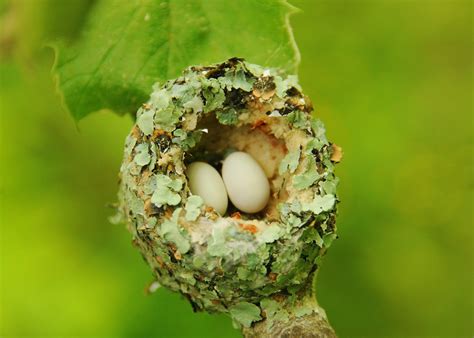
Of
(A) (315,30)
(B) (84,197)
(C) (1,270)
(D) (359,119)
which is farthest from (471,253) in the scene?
(C) (1,270)

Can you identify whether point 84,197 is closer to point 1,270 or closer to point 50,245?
point 50,245

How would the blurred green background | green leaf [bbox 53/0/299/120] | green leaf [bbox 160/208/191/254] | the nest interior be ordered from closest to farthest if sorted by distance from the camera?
1. green leaf [bbox 160/208/191/254]
2. green leaf [bbox 53/0/299/120]
3. the nest interior
4. the blurred green background

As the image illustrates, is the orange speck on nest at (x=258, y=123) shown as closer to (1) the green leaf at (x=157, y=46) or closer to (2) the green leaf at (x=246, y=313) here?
(1) the green leaf at (x=157, y=46)

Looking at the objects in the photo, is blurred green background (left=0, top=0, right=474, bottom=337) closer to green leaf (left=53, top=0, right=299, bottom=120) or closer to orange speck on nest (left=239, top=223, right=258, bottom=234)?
green leaf (left=53, top=0, right=299, bottom=120)

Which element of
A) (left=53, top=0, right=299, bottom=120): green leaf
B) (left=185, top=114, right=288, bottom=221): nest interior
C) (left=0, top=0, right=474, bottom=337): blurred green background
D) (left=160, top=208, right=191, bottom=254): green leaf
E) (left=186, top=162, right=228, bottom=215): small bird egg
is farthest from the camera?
(left=0, top=0, right=474, bottom=337): blurred green background

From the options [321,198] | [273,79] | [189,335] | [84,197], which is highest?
[273,79]

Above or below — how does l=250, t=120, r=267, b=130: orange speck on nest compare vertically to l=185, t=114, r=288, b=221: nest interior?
above

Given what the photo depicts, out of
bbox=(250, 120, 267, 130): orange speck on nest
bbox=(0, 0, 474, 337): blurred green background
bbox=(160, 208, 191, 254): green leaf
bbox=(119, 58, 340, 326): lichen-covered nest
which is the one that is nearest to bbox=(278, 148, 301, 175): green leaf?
bbox=(119, 58, 340, 326): lichen-covered nest
